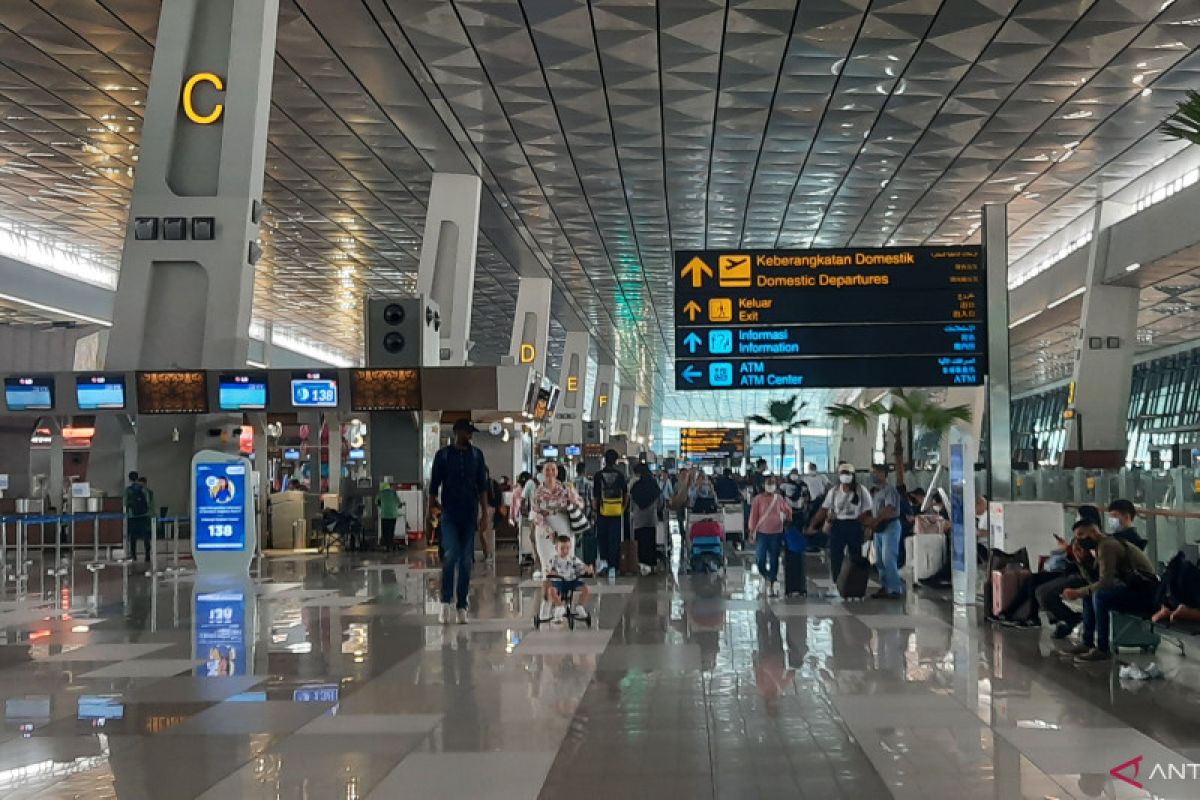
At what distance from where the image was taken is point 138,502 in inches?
828

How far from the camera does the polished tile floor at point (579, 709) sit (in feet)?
19.2

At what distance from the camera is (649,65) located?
21109 millimetres

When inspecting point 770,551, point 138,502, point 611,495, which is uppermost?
point 611,495

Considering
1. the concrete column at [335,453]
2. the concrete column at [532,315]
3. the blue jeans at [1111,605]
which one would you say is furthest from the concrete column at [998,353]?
the concrete column at [532,315]

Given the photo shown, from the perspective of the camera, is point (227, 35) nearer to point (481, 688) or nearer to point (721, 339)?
point (721, 339)

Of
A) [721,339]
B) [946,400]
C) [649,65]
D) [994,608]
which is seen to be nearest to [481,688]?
[994,608]

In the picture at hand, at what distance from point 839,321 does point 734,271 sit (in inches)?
51.9

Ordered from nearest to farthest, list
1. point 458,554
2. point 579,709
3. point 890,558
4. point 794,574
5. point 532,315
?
point 579,709 < point 458,554 < point 890,558 < point 794,574 < point 532,315

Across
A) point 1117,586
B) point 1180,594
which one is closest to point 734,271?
point 1117,586

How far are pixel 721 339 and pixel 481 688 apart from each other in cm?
682

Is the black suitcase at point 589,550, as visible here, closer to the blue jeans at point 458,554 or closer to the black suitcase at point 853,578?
the black suitcase at point 853,578

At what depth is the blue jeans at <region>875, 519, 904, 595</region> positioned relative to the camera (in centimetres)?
1467

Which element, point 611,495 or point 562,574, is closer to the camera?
point 562,574

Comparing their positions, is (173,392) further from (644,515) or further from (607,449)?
(644,515)
